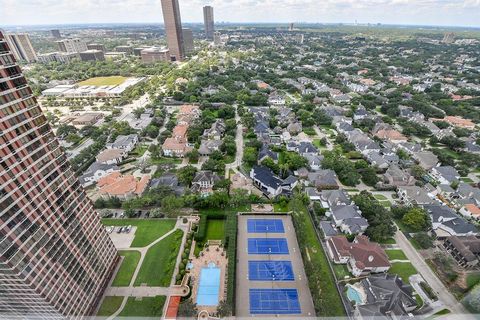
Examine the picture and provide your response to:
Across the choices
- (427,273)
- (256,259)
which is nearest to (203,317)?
(256,259)

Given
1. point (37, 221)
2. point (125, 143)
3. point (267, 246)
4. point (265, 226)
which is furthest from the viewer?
point (125, 143)

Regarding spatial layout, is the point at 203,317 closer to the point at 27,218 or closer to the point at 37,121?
the point at 27,218

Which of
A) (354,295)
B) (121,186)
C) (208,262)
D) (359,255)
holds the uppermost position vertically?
(359,255)

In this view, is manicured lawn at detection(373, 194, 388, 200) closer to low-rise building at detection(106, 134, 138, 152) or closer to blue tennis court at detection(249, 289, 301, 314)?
blue tennis court at detection(249, 289, 301, 314)

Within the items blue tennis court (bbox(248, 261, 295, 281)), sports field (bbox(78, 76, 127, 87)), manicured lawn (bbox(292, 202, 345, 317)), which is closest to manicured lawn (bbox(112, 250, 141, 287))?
blue tennis court (bbox(248, 261, 295, 281))

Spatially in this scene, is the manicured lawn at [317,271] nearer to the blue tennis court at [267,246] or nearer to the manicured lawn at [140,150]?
the blue tennis court at [267,246]

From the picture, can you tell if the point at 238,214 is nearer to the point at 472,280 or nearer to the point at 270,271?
the point at 270,271

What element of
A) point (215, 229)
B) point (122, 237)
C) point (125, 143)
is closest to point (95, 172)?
point (125, 143)
